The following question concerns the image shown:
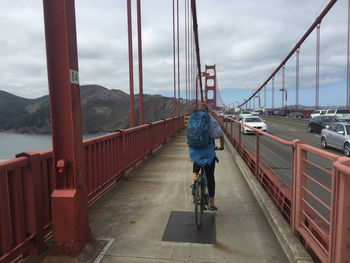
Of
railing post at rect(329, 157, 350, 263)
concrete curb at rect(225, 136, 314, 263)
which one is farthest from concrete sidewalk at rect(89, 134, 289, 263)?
railing post at rect(329, 157, 350, 263)

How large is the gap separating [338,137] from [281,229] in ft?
37.9

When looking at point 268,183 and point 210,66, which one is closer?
point 268,183

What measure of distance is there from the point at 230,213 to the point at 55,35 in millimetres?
3246

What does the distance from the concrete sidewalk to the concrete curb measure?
0.07m

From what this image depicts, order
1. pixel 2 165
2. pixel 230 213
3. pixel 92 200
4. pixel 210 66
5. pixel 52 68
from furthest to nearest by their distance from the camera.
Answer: pixel 210 66 < pixel 92 200 < pixel 230 213 < pixel 52 68 < pixel 2 165

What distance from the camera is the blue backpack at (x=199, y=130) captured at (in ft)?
12.6

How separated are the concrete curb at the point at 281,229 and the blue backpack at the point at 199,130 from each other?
52.4 inches

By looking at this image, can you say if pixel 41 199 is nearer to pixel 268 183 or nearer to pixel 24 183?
pixel 24 183

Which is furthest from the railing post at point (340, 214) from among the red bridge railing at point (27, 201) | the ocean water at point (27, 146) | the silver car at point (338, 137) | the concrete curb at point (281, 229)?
the silver car at point (338, 137)

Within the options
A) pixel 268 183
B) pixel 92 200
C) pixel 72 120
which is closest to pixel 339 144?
pixel 268 183

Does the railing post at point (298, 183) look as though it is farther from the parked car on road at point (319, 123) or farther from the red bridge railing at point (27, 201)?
the parked car on road at point (319, 123)

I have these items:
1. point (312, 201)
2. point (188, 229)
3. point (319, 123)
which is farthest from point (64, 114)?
point (319, 123)

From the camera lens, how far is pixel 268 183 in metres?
5.05

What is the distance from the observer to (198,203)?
3.80m
